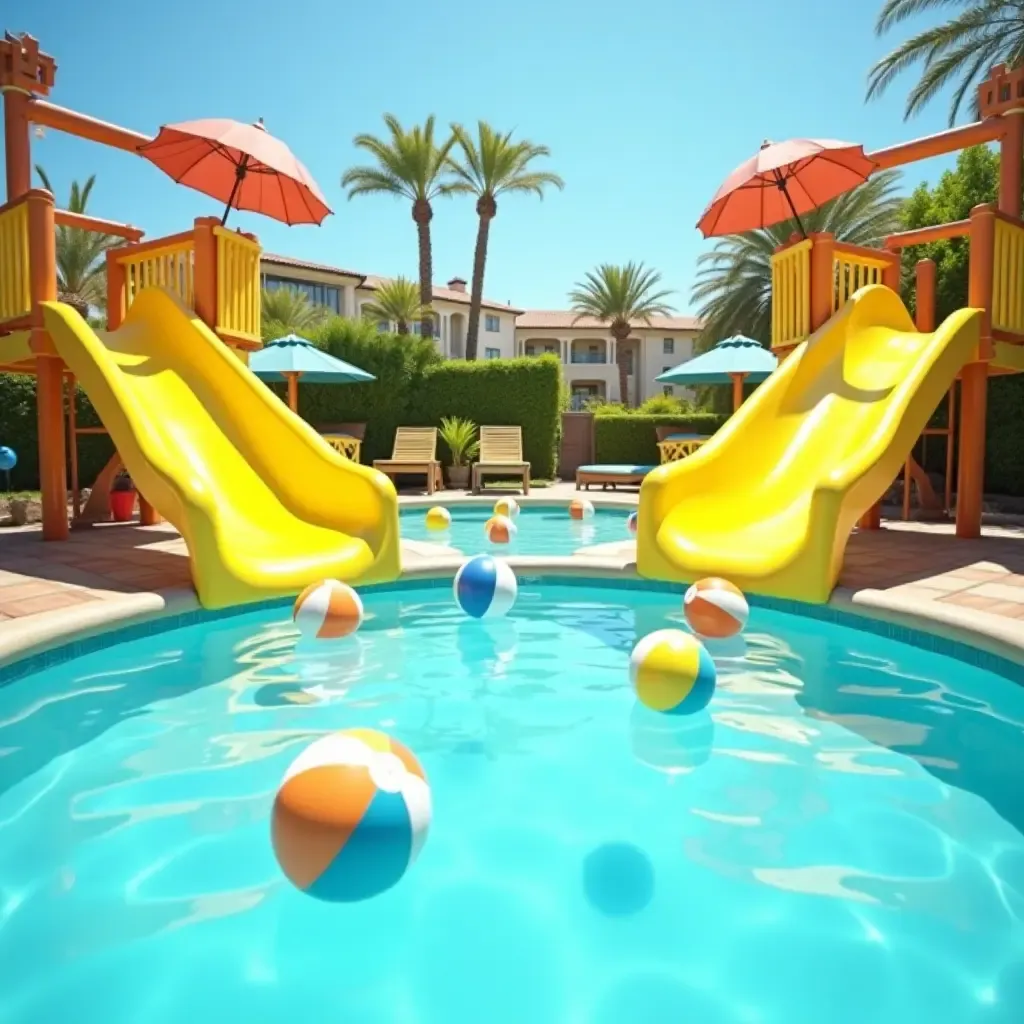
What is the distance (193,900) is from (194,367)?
6.03 meters

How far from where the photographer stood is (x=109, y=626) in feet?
16.0

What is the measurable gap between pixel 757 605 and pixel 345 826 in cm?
451

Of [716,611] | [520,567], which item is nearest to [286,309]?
[520,567]

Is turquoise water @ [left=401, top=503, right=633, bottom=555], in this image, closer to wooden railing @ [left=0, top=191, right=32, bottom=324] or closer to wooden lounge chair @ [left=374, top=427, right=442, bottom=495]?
wooden lounge chair @ [left=374, top=427, right=442, bottom=495]

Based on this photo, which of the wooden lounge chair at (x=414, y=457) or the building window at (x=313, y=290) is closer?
the wooden lounge chair at (x=414, y=457)

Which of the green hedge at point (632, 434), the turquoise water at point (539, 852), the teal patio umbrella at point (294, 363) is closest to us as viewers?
the turquoise water at point (539, 852)

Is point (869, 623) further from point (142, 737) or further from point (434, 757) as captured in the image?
point (142, 737)

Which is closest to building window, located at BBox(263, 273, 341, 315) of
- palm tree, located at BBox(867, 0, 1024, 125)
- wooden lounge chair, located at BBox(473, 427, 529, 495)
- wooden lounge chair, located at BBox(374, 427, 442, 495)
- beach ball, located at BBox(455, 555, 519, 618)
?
wooden lounge chair, located at BBox(374, 427, 442, 495)

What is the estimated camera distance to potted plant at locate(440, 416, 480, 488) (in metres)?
17.2

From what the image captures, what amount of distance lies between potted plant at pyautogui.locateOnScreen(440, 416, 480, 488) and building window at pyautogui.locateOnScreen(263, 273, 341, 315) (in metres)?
21.8

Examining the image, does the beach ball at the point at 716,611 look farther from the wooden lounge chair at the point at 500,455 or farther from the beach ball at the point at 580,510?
the wooden lounge chair at the point at 500,455

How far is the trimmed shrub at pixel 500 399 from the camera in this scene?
61.8 feet

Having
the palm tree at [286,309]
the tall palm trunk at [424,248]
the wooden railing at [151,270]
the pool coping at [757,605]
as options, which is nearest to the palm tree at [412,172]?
the tall palm trunk at [424,248]

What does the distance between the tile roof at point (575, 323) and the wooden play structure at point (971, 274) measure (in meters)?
37.6
